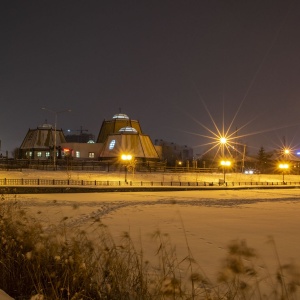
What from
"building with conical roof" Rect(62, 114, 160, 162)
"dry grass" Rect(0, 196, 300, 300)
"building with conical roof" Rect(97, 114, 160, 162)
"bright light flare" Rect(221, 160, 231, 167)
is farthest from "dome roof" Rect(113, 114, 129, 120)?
"dry grass" Rect(0, 196, 300, 300)

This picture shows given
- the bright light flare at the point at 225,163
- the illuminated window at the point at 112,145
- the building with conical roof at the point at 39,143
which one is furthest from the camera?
the building with conical roof at the point at 39,143

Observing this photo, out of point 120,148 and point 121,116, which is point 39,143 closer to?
point 120,148

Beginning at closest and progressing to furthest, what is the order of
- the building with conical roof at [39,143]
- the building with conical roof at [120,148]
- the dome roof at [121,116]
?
the building with conical roof at [120,148]
the building with conical roof at [39,143]
the dome roof at [121,116]

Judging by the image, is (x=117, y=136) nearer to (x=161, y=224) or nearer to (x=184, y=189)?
(x=184, y=189)

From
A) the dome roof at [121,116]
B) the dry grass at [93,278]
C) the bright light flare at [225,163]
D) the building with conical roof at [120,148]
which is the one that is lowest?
the dry grass at [93,278]

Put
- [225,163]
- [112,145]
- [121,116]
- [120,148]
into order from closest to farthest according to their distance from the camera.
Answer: [225,163] < [120,148] < [112,145] < [121,116]

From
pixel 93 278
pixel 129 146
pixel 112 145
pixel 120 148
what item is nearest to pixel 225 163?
pixel 120 148

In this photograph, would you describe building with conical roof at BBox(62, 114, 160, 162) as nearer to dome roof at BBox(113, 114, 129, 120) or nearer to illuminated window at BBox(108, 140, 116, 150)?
illuminated window at BBox(108, 140, 116, 150)

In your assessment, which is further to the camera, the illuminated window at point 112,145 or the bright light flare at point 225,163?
the illuminated window at point 112,145

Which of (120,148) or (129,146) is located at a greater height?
(129,146)

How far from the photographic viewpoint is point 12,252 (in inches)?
281

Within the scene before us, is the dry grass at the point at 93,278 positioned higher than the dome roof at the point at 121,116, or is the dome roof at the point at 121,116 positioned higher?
the dome roof at the point at 121,116

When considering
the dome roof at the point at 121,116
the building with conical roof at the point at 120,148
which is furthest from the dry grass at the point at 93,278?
the dome roof at the point at 121,116

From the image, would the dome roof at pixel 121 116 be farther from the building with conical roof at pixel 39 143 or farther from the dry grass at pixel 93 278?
the dry grass at pixel 93 278
